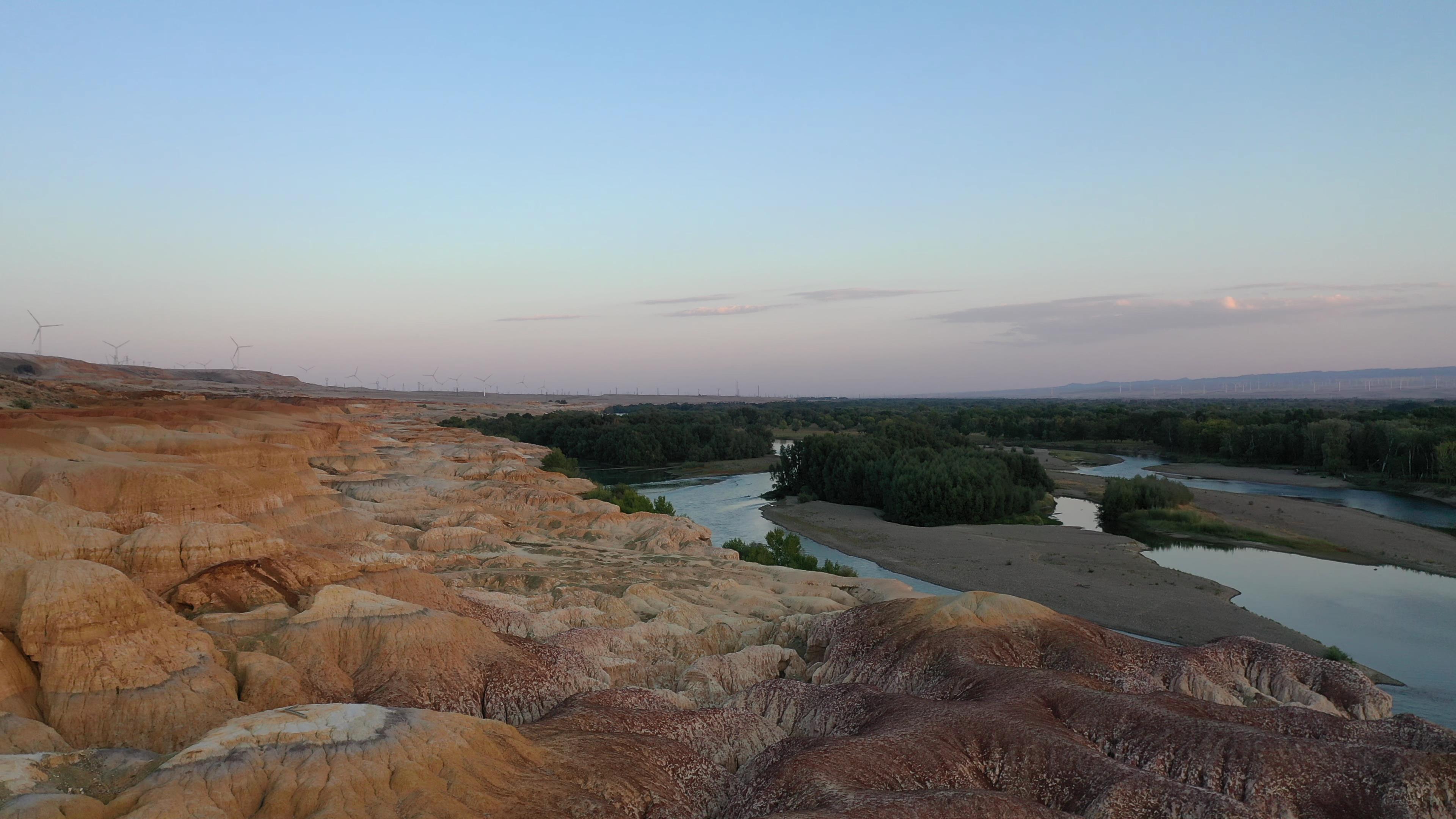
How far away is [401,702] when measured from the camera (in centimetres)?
1477

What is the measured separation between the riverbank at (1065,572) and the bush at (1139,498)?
624 centimetres

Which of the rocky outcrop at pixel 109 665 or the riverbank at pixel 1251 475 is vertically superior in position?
the rocky outcrop at pixel 109 665

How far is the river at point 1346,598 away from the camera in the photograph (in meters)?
29.4

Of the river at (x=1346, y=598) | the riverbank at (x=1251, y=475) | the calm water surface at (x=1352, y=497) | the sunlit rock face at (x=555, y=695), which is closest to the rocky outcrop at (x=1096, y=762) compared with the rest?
the sunlit rock face at (x=555, y=695)

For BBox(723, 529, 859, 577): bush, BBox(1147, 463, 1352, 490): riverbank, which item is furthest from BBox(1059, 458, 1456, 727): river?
BBox(723, 529, 859, 577): bush

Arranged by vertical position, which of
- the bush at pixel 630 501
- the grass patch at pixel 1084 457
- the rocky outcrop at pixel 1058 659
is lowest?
the grass patch at pixel 1084 457

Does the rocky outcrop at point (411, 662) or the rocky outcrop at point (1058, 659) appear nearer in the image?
the rocky outcrop at point (411, 662)

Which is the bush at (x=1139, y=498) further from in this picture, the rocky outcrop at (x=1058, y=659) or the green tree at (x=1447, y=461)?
the rocky outcrop at (x=1058, y=659)

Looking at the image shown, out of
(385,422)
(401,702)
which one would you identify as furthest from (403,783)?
(385,422)

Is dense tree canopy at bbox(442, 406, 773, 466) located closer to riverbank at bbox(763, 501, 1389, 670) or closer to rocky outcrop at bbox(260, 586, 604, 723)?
riverbank at bbox(763, 501, 1389, 670)

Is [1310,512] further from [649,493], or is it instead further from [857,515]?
[649,493]

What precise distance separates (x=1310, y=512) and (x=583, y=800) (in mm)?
66249

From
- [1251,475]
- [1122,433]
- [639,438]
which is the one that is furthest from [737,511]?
[1122,433]

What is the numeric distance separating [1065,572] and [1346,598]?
12.6 metres
